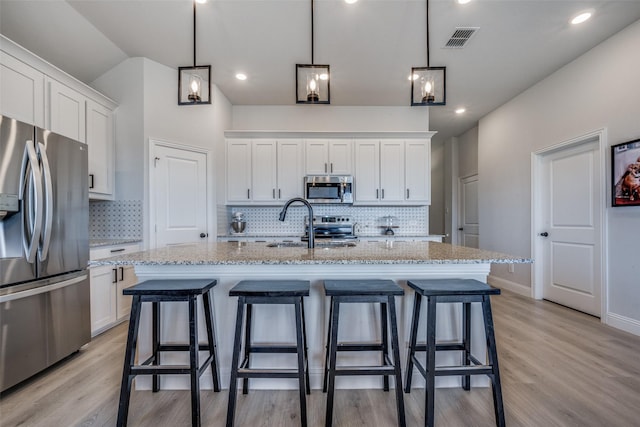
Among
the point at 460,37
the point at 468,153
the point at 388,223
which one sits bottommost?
the point at 388,223

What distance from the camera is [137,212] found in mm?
3172

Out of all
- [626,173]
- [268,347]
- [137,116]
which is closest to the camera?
[268,347]

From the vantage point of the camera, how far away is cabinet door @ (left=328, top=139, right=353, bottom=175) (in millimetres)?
4266

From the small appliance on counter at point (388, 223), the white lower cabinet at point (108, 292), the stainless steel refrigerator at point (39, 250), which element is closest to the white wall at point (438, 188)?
the small appliance on counter at point (388, 223)

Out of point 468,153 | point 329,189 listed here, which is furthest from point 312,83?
point 468,153

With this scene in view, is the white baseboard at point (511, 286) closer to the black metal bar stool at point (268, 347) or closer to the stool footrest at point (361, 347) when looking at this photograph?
the stool footrest at point (361, 347)

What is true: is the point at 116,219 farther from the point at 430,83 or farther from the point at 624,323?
the point at 624,323

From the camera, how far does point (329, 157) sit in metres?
4.26

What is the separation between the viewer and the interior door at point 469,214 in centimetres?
559

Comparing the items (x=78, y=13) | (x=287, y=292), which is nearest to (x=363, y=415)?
(x=287, y=292)

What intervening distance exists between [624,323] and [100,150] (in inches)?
220

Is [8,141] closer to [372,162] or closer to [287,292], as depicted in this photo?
[287,292]

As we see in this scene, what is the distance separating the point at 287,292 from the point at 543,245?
3946 millimetres

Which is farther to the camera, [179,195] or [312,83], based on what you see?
[179,195]
